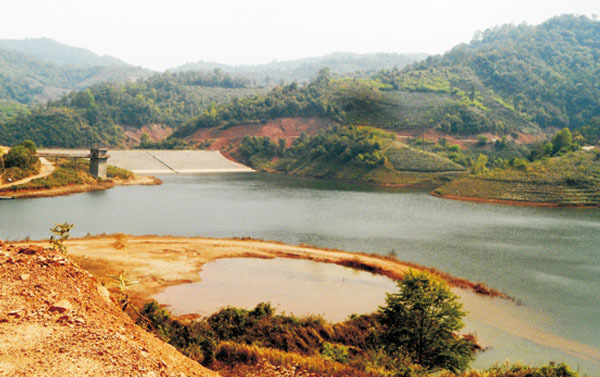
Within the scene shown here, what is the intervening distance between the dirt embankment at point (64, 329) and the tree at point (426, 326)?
1002 centimetres

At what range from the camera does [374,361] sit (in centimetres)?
1430

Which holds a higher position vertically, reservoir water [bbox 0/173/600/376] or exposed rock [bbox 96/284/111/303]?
exposed rock [bbox 96/284/111/303]

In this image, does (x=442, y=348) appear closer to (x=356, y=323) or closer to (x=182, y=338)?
(x=356, y=323)

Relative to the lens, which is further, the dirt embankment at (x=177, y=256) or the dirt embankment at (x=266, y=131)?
the dirt embankment at (x=266, y=131)

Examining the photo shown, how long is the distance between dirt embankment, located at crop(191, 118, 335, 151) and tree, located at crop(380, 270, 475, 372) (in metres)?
90.7

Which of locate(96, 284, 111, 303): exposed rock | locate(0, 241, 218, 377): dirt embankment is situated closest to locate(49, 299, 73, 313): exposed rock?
locate(0, 241, 218, 377): dirt embankment

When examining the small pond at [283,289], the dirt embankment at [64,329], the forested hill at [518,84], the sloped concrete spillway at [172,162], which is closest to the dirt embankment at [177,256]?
the small pond at [283,289]

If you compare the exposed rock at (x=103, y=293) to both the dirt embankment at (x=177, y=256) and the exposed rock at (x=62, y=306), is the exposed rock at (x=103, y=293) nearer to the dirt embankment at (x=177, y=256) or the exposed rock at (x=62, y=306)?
the exposed rock at (x=62, y=306)

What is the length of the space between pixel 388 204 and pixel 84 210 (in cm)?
3240

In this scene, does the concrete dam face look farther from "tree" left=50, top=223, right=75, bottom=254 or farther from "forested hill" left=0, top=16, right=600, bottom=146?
"tree" left=50, top=223, right=75, bottom=254

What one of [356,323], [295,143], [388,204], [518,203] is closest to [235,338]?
[356,323]

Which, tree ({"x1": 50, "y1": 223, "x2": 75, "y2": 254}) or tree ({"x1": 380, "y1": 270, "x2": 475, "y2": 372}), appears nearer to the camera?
tree ({"x1": 50, "y1": 223, "x2": 75, "y2": 254})

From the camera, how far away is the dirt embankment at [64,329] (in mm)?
6496

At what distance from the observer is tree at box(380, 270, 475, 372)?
53.2 feet
